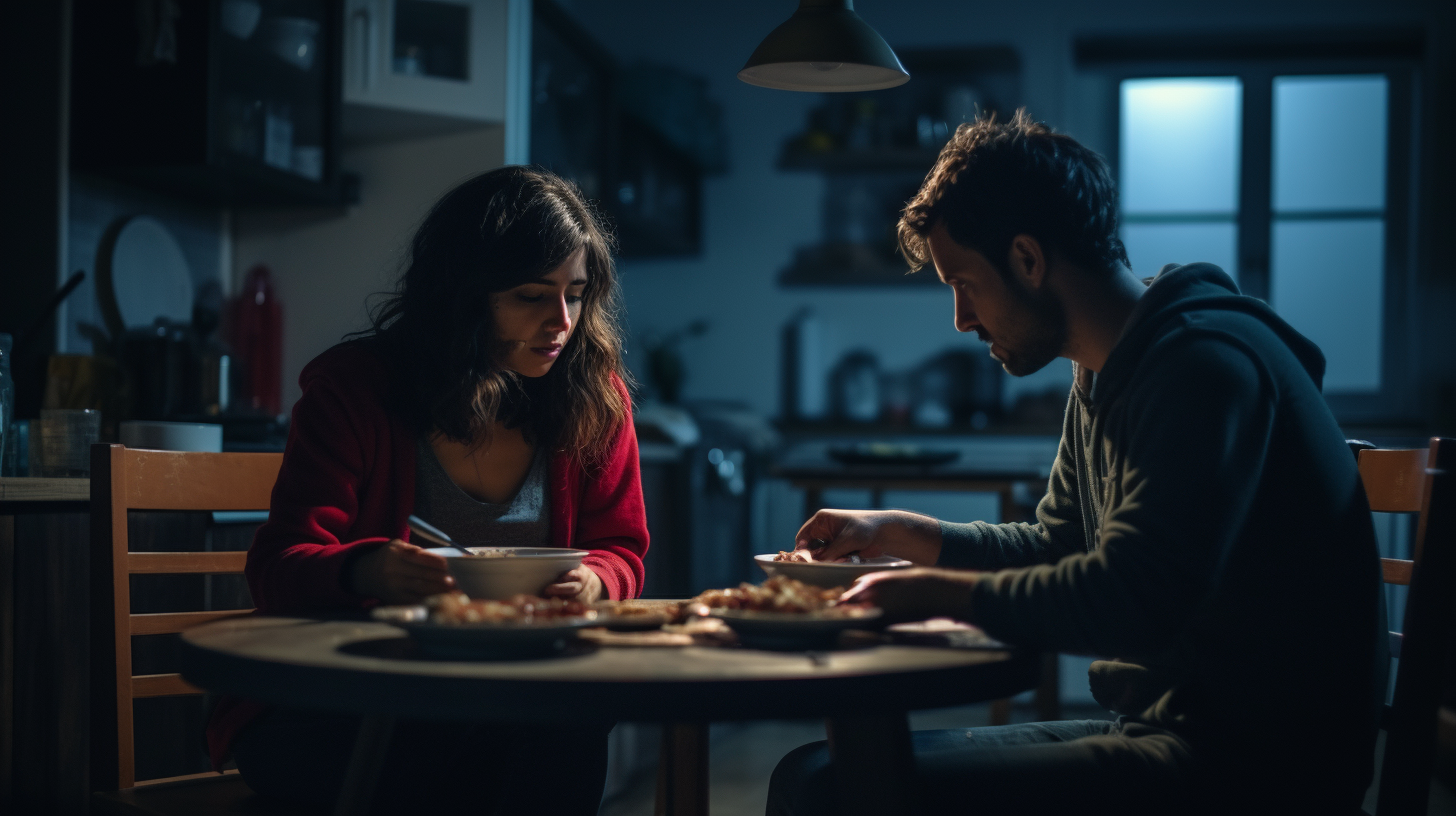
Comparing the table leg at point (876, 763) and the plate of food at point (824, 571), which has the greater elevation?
the plate of food at point (824, 571)

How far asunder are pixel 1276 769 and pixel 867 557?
0.47 m

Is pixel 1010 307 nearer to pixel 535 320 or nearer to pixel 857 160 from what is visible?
pixel 535 320

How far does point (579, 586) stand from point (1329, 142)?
406 centimetres

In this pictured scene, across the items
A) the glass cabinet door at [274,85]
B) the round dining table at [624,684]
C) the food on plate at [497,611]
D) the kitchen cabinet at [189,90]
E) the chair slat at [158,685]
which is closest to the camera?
the round dining table at [624,684]

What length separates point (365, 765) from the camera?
987 mm

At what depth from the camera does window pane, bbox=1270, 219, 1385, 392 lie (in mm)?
4320

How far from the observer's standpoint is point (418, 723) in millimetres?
1244

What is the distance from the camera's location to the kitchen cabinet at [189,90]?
96.4 inches

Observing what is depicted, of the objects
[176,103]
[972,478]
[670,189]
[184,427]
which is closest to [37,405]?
[184,427]

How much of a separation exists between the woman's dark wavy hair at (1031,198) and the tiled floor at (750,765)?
140 centimetres

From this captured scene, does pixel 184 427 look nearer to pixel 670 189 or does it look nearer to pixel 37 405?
pixel 37 405

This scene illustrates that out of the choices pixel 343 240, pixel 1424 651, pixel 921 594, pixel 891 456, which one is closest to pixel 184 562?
pixel 921 594

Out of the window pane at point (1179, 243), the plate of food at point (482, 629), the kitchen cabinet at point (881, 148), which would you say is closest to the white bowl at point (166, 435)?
the plate of food at point (482, 629)

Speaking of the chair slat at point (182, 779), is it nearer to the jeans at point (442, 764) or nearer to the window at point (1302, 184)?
the jeans at point (442, 764)
